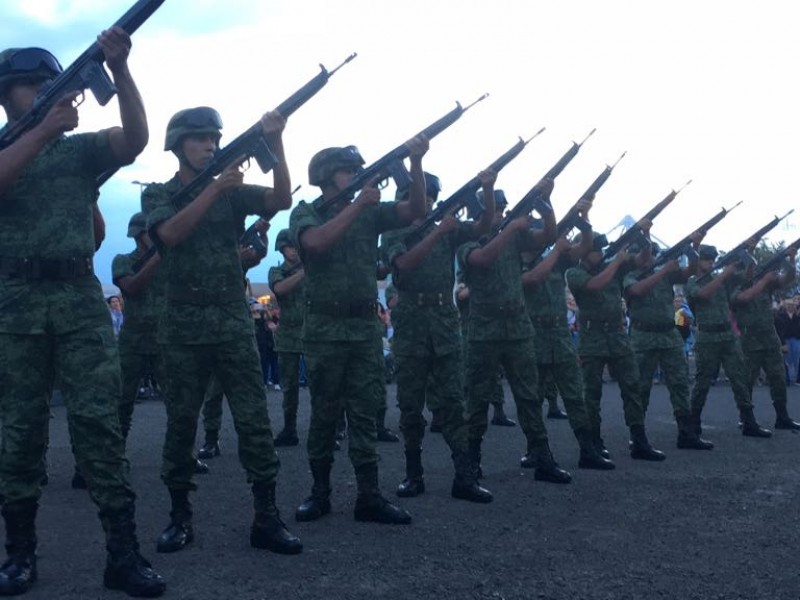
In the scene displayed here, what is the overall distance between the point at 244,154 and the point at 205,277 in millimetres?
715

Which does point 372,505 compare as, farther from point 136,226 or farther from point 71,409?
point 136,226

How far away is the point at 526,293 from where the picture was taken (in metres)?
7.97

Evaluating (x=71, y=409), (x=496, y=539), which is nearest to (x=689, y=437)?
(x=496, y=539)

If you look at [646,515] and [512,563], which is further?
[646,515]

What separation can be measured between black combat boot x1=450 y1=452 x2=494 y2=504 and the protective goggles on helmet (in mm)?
3569

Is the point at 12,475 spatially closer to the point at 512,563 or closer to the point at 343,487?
the point at 512,563

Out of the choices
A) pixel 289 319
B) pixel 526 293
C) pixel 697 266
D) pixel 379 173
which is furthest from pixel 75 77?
pixel 697 266

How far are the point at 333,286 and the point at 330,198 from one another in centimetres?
61

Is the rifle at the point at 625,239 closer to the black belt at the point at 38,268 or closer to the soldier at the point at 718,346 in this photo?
the soldier at the point at 718,346

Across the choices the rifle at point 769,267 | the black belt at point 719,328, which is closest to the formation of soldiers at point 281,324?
the black belt at point 719,328

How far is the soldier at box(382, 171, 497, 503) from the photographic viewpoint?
6199 millimetres

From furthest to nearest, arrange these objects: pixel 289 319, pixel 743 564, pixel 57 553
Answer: pixel 289 319
pixel 57 553
pixel 743 564

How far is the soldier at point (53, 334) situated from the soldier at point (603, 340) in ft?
16.1

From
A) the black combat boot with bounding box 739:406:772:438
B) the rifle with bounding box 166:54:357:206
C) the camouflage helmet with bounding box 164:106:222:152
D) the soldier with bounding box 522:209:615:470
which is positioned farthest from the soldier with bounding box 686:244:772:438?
the camouflage helmet with bounding box 164:106:222:152
